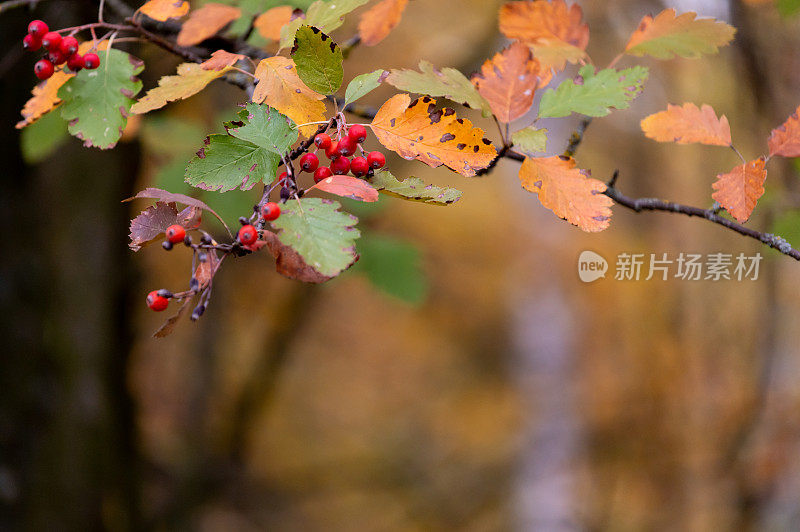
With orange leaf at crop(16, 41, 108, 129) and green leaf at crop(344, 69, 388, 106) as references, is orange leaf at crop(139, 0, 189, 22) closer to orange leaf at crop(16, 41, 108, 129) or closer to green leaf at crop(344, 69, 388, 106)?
orange leaf at crop(16, 41, 108, 129)

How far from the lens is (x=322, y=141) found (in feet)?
1.97

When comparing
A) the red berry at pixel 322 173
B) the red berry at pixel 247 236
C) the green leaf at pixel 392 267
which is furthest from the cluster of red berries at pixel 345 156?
the green leaf at pixel 392 267

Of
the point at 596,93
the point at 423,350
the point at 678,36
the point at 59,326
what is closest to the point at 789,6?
the point at 678,36

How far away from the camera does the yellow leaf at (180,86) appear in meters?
0.69

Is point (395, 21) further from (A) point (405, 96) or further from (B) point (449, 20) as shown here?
(B) point (449, 20)

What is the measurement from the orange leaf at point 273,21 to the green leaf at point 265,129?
0.40 meters

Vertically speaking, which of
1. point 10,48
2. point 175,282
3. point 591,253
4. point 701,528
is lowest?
point 701,528

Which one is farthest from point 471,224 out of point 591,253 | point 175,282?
point 591,253

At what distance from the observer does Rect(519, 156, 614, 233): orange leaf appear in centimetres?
67

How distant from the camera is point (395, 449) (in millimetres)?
6098

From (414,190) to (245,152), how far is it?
0.18 meters

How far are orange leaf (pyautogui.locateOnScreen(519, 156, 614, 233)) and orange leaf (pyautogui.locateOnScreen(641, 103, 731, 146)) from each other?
0.53 ft

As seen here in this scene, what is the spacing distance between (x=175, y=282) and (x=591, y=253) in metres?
4.33

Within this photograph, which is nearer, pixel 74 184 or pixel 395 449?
pixel 74 184
